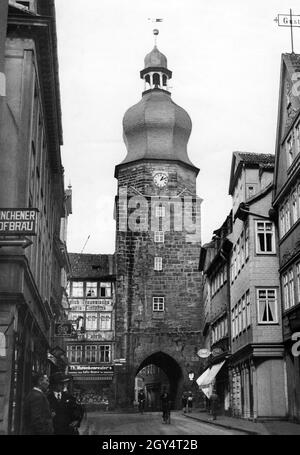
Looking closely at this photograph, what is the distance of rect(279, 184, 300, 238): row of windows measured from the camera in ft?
83.7

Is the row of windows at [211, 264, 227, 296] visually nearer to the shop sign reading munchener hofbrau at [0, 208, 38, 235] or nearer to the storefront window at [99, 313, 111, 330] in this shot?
the shop sign reading munchener hofbrau at [0, 208, 38, 235]

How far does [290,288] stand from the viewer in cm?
2730

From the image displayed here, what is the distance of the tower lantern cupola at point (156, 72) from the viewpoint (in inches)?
2537

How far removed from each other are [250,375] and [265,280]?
4051 millimetres

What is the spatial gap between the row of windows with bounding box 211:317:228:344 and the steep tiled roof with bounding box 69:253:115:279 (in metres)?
28.7

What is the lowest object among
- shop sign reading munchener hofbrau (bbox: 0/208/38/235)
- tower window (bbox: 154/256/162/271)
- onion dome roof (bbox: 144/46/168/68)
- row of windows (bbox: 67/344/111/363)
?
shop sign reading munchener hofbrau (bbox: 0/208/38/235)

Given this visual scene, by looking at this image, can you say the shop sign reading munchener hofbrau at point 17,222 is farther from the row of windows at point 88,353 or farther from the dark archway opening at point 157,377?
the row of windows at point 88,353

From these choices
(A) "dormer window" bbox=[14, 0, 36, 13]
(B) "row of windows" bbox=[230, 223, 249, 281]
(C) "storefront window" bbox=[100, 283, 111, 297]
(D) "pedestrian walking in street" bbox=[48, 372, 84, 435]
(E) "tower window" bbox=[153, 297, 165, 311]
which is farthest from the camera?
(C) "storefront window" bbox=[100, 283, 111, 297]

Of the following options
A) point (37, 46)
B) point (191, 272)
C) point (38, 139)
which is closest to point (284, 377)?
point (38, 139)

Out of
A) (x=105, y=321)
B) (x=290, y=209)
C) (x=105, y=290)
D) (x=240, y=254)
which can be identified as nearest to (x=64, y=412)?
(x=290, y=209)

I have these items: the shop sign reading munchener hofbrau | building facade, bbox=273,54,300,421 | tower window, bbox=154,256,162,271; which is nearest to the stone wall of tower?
tower window, bbox=154,256,162,271

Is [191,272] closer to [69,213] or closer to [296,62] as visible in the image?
[69,213]

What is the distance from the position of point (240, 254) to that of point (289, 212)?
6815 mm

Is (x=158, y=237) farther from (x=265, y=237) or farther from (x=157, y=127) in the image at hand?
(x=265, y=237)
